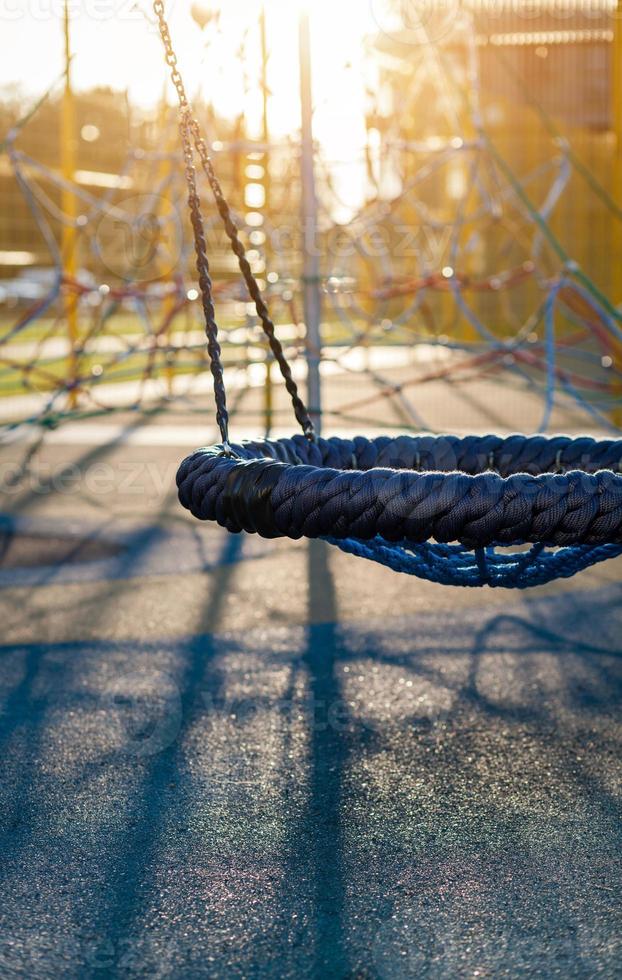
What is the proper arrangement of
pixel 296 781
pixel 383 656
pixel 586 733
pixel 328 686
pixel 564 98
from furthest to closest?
pixel 564 98 → pixel 383 656 → pixel 328 686 → pixel 586 733 → pixel 296 781

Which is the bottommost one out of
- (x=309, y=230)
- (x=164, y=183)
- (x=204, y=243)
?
(x=204, y=243)

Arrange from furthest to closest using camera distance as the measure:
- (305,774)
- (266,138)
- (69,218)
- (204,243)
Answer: (69,218)
(266,138)
(305,774)
(204,243)

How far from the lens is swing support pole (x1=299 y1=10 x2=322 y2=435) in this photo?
4879 mm

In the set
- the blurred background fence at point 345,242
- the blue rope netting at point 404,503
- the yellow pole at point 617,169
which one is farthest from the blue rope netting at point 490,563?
the yellow pole at point 617,169

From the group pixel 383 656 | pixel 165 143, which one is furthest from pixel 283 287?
pixel 383 656

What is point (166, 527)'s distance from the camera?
16.5 feet

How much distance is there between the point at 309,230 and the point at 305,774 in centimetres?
324

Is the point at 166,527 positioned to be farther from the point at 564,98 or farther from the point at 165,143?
the point at 564,98

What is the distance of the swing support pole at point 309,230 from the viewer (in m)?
4.88

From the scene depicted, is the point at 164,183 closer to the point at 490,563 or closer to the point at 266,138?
the point at 266,138

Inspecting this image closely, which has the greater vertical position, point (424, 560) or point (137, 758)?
point (424, 560)

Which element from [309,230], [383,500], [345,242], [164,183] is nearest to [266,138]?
[164,183]

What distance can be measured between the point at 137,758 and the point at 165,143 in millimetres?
5487

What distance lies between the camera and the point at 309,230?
5262 millimetres
